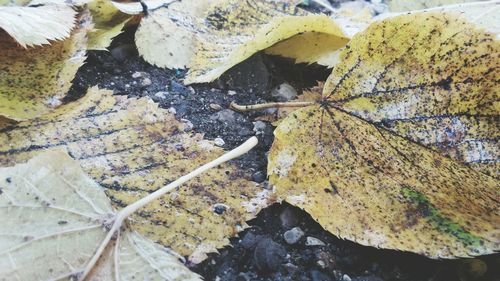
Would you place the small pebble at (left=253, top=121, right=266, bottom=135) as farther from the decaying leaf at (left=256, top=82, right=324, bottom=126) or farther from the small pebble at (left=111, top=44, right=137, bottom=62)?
the small pebble at (left=111, top=44, right=137, bottom=62)

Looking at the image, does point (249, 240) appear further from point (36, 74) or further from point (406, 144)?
point (36, 74)

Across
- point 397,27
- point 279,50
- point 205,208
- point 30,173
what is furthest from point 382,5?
point 30,173

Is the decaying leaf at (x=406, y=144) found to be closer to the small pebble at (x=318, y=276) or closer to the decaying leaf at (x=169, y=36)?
the small pebble at (x=318, y=276)

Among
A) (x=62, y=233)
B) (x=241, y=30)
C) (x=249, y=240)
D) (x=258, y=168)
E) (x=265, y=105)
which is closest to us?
(x=62, y=233)

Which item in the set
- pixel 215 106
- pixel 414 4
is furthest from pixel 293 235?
pixel 414 4

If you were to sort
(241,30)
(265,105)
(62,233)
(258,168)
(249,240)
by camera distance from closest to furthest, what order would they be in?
(62,233) → (249,240) → (258,168) → (265,105) → (241,30)

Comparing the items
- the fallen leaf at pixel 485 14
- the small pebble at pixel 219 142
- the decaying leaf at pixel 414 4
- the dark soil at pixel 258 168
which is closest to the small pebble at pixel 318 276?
the dark soil at pixel 258 168

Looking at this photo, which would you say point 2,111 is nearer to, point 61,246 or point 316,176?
point 61,246
